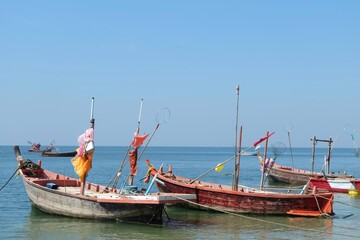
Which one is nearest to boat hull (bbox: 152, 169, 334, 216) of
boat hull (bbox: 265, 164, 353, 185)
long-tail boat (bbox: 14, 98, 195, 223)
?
long-tail boat (bbox: 14, 98, 195, 223)

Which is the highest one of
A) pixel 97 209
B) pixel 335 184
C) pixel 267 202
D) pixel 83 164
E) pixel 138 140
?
pixel 138 140

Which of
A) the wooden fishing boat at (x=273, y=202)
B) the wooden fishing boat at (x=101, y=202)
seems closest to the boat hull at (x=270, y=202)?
the wooden fishing boat at (x=273, y=202)

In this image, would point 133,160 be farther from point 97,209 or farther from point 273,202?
point 273,202

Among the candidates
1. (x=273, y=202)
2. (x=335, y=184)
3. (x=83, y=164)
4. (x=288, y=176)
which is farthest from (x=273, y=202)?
(x=288, y=176)

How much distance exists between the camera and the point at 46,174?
25.3m

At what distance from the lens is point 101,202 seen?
1830 centimetres

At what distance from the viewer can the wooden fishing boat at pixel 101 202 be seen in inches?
702

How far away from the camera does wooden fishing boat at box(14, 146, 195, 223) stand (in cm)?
1783

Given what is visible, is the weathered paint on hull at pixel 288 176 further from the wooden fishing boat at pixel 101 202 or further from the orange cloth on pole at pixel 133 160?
the wooden fishing boat at pixel 101 202

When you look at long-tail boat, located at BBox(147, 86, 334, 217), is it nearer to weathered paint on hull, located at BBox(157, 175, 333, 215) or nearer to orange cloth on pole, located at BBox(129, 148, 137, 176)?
weathered paint on hull, located at BBox(157, 175, 333, 215)

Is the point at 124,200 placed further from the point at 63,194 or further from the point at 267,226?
the point at 267,226

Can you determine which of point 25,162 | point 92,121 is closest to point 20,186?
point 25,162

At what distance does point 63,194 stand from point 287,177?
961 inches

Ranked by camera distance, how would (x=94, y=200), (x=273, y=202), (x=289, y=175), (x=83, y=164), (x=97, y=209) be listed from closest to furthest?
(x=94, y=200)
(x=97, y=209)
(x=83, y=164)
(x=273, y=202)
(x=289, y=175)
